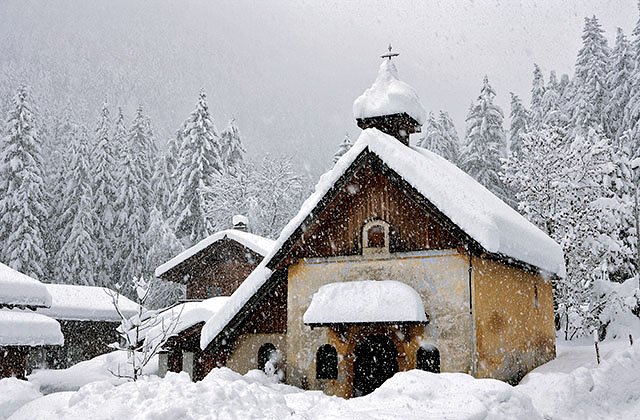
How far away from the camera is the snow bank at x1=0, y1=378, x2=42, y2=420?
Answer: 10923mm

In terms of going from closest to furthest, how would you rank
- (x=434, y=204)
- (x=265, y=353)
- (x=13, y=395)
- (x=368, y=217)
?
(x=13, y=395)
(x=434, y=204)
(x=368, y=217)
(x=265, y=353)

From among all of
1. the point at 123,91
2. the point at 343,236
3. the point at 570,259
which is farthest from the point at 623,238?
the point at 123,91

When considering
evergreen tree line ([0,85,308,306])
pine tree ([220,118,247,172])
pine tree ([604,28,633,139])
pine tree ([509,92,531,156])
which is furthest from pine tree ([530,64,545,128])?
pine tree ([220,118,247,172])

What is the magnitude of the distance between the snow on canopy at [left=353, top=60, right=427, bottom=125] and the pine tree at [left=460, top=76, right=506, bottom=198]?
946 inches

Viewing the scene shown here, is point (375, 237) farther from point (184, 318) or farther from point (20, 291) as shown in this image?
point (20, 291)

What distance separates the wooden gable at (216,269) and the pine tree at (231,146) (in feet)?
65.1

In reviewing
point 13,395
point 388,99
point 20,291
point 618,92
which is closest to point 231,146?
point 618,92

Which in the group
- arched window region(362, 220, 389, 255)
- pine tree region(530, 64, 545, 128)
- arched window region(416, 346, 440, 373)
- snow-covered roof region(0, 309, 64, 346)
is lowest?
arched window region(416, 346, 440, 373)

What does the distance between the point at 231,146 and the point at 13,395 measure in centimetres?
3951

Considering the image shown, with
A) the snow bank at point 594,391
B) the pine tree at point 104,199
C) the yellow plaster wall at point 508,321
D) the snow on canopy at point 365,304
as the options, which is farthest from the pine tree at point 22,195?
the snow bank at point 594,391

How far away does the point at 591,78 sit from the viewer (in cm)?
4400

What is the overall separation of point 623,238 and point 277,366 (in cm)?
2132

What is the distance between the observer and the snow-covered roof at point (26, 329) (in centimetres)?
2102

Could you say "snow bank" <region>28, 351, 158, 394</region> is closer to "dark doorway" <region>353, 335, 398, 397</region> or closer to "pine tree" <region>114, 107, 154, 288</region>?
"dark doorway" <region>353, 335, 398, 397</region>
